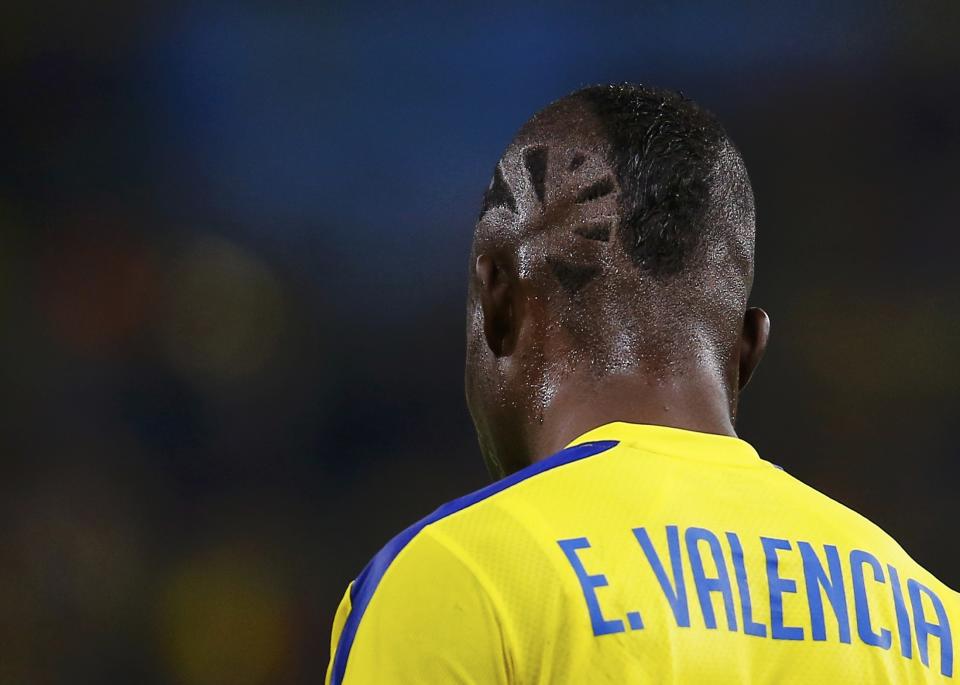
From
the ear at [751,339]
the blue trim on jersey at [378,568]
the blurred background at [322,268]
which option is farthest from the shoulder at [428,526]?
the blurred background at [322,268]

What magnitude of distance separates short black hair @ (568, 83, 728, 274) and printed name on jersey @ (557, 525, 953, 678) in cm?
23

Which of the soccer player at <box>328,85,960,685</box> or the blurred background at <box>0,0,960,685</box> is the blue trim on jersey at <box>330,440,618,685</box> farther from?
the blurred background at <box>0,0,960,685</box>

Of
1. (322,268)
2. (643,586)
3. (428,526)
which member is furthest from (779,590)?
(322,268)

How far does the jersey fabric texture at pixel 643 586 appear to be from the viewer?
74 centimetres

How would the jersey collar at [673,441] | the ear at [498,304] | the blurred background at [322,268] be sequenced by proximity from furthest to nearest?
1. the blurred background at [322,268]
2. the ear at [498,304]
3. the jersey collar at [673,441]

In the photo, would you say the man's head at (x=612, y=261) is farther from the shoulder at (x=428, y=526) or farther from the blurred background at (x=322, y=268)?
the blurred background at (x=322, y=268)

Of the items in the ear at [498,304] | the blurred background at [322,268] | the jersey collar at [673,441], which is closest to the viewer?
the jersey collar at [673,441]

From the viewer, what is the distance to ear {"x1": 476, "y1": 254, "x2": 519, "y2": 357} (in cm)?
99

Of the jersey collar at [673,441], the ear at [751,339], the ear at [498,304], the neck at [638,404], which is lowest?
the jersey collar at [673,441]

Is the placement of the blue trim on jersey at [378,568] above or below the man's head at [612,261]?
below

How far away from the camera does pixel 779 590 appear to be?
0.81 meters

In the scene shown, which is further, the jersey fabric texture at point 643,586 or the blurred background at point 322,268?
the blurred background at point 322,268

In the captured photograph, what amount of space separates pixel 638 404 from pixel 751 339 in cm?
17

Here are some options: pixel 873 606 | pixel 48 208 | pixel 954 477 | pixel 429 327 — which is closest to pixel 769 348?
pixel 954 477
